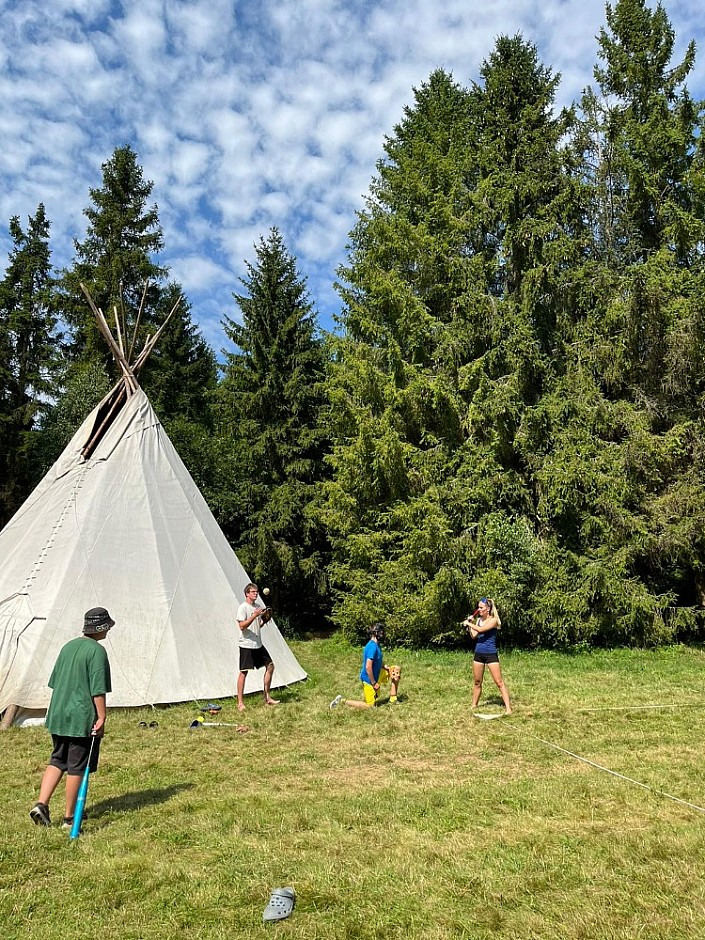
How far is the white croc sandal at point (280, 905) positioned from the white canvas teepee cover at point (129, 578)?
5268mm

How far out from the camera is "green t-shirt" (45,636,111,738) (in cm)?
444

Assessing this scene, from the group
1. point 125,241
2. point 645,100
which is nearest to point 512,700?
point 645,100

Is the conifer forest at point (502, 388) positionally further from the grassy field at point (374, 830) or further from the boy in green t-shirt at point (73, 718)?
the boy in green t-shirt at point (73, 718)

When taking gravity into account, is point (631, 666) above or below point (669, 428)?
below

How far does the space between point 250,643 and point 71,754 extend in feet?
12.7

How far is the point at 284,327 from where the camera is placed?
1823 cm

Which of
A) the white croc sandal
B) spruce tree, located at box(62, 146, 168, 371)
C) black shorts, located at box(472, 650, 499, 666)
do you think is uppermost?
spruce tree, located at box(62, 146, 168, 371)

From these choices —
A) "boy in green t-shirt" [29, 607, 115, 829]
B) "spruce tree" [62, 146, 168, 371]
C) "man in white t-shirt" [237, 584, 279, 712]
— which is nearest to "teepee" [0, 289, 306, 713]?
"man in white t-shirt" [237, 584, 279, 712]

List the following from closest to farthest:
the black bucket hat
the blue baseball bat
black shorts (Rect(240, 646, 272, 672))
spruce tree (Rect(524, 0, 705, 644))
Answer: the blue baseball bat
the black bucket hat
black shorts (Rect(240, 646, 272, 672))
spruce tree (Rect(524, 0, 705, 644))

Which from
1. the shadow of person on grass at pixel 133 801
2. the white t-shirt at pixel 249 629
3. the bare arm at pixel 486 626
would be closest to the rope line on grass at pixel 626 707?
the bare arm at pixel 486 626

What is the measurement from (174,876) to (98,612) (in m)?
1.91

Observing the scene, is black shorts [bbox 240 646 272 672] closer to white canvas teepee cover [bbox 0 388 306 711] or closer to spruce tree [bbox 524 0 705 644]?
white canvas teepee cover [bbox 0 388 306 711]

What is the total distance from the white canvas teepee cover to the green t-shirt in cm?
356

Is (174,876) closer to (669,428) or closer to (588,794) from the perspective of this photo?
(588,794)
